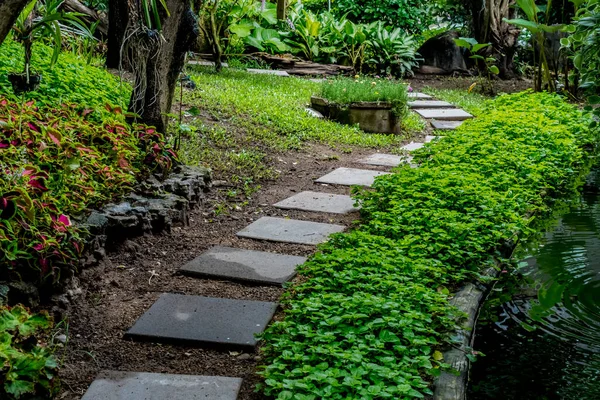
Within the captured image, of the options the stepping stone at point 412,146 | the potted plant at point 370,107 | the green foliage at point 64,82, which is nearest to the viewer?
the green foliage at point 64,82

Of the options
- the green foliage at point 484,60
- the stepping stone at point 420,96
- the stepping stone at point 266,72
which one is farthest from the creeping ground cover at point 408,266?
the stepping stone at point 266,72

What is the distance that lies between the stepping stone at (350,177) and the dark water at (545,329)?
5.66ft

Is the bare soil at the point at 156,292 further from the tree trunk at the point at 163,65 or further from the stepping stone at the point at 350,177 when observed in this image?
the tree trunk at the point at 163,65

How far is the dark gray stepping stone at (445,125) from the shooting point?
934 cm

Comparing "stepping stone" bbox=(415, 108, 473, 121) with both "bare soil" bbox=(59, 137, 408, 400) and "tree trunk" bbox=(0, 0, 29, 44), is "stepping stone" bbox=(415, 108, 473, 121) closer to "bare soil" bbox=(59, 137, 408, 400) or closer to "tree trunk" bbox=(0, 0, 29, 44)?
"bare soil" bbox=(59, 137, 408, 400)

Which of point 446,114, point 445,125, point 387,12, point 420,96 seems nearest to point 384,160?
point 445,125

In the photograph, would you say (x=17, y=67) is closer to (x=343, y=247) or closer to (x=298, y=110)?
(x=343, y=247)

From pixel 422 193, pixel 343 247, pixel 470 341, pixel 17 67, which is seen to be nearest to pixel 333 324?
pixel 470 341

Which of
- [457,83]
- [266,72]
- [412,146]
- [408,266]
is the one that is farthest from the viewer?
[457,83]

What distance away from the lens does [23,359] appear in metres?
2.64

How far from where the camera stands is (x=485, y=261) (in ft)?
14.1

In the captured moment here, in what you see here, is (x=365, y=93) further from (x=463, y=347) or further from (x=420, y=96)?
(x=463, y=347)

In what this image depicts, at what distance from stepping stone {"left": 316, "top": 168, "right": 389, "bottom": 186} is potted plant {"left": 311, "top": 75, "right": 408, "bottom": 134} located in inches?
82.9

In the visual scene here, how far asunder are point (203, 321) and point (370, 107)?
19.1 ft
